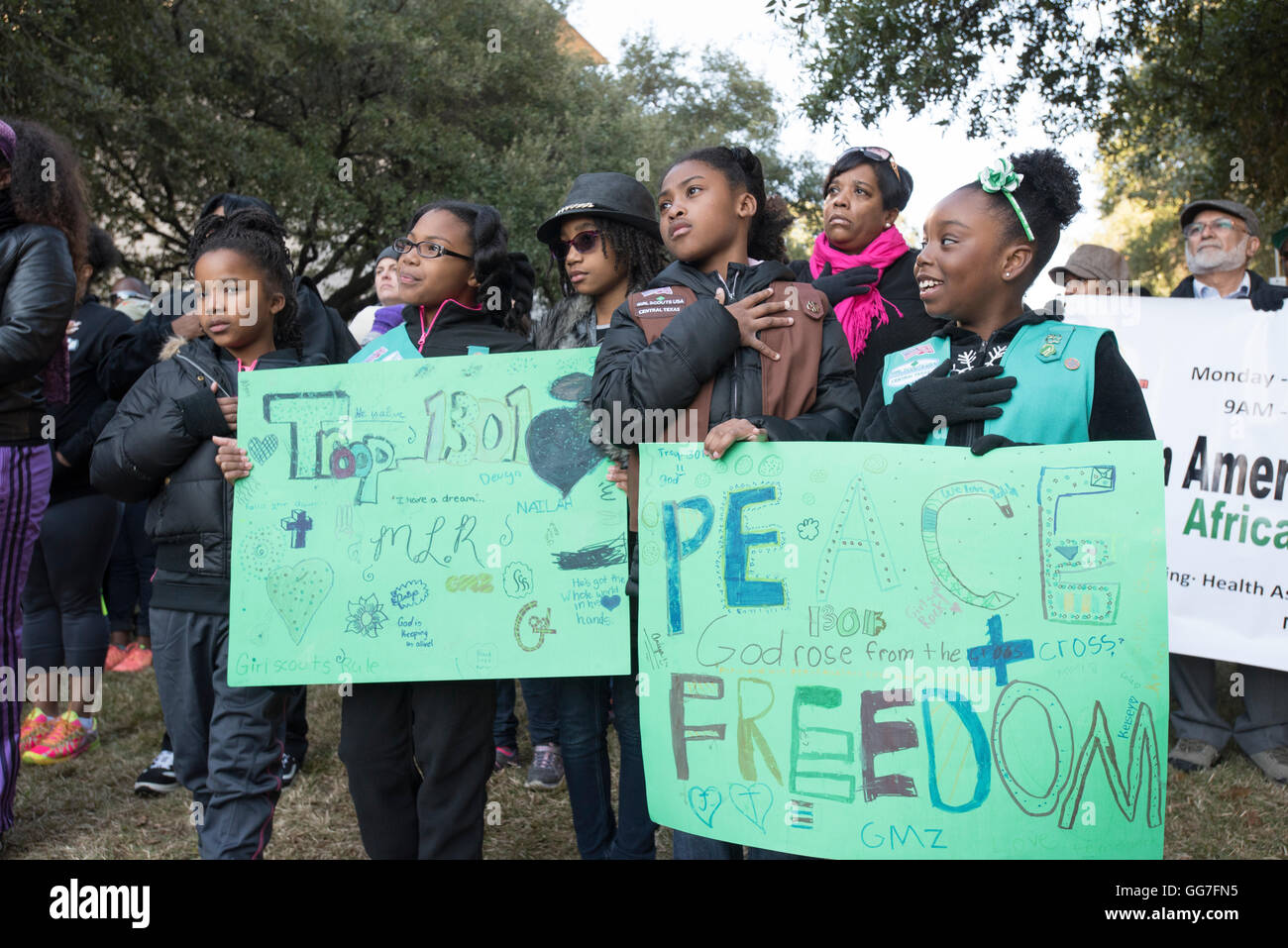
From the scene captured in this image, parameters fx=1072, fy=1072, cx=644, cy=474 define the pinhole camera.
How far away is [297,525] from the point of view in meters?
3.02

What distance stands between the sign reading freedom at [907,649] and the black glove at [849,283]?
1.56 m

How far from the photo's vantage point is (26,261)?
11.7ft

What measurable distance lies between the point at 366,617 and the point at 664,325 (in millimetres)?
1150

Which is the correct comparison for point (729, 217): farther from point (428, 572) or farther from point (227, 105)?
point (227, 105)

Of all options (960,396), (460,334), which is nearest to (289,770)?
(460,334)

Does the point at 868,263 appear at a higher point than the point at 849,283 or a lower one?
higher

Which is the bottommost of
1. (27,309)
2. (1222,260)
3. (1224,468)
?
(1224,468)

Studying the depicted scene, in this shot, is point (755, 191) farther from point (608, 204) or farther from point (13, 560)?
point (13, 560)

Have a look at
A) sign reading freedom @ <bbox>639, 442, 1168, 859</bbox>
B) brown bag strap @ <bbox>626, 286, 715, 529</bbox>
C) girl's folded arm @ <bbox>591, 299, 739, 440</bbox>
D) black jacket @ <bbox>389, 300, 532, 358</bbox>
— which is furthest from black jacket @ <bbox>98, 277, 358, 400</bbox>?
sign reading freedom @ <bbox>639, 442, 1168, 859</bbox>

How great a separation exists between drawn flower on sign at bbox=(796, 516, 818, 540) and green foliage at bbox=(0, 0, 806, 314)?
24.7 feet

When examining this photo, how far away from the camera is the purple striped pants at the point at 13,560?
3648mm

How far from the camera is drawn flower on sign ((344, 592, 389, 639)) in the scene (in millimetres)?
2961

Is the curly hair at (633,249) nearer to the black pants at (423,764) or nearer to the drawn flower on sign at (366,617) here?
the drawn flower on sign at (366,617)

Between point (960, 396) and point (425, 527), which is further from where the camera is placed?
point (425, 527)
